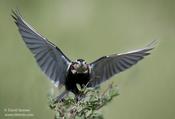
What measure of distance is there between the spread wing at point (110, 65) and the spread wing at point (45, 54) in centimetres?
17

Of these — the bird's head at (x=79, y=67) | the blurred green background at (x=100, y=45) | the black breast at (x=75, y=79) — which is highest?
the bird's head at (x=79, y=67)

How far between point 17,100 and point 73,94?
5.73ft

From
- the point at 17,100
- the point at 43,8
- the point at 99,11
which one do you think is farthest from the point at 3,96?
the point at 99,11

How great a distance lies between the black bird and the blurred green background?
6.8 inches

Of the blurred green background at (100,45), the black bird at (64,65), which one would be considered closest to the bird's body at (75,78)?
the black bird at (64,65)

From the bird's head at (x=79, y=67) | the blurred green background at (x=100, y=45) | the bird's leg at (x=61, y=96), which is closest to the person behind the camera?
the bird's leg at (x=61, y=96)

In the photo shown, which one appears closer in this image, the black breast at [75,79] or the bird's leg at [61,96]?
the bird's leg at [61,96]

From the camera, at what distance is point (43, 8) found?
336 inches

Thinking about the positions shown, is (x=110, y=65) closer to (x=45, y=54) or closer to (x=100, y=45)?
(x=45, y=54)

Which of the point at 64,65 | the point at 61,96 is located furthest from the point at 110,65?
the point at 61,96

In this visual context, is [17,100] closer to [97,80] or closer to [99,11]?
[97,80]

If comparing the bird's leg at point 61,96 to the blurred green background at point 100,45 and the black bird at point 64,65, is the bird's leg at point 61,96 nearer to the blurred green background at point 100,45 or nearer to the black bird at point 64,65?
the black bird at point 64,65

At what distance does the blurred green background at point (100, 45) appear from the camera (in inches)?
242

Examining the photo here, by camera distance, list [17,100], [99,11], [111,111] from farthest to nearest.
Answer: [99,11] → [111,111] → [17,100]
